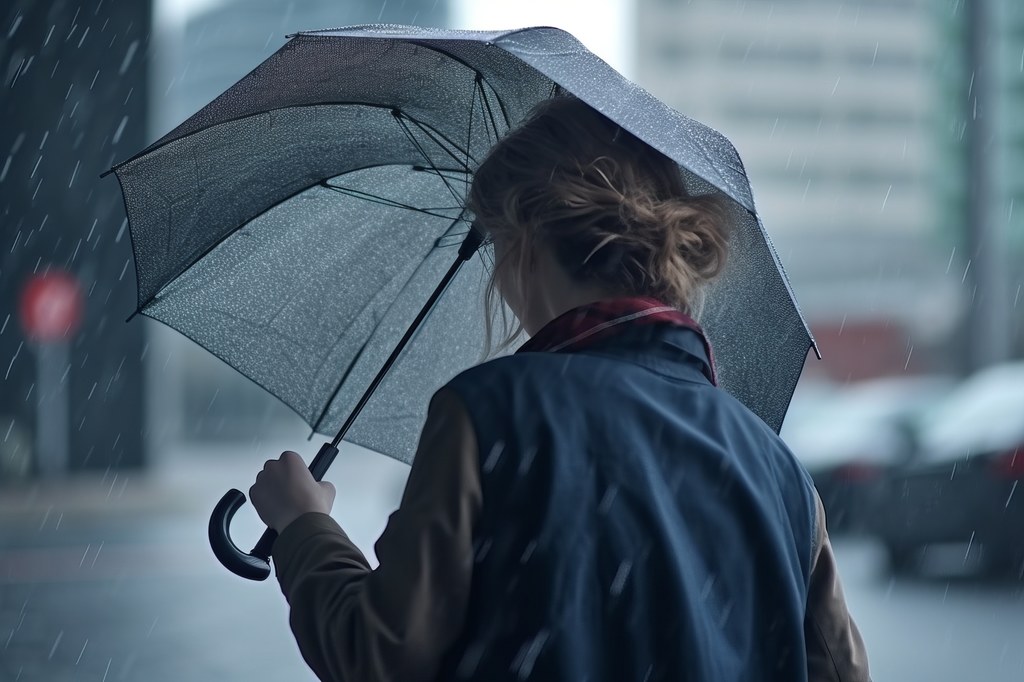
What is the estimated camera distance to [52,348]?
16.8m

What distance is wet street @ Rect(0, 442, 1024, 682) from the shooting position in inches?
A: 243

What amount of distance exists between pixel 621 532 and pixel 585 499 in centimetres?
5

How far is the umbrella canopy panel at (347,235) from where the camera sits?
2.02 meters

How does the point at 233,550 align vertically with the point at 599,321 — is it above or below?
below

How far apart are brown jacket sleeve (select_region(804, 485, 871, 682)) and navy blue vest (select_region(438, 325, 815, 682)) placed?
0.11 meters

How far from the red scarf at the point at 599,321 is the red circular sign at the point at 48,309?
49.9 ft

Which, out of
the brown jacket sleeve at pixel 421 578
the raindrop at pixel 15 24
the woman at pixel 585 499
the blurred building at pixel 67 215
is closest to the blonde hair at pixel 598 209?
the woman at pixel 585 499

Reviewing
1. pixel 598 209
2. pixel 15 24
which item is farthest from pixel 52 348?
pixel 598 209

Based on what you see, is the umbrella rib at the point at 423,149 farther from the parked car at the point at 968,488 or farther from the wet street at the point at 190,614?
the parked car at the point at 968,488

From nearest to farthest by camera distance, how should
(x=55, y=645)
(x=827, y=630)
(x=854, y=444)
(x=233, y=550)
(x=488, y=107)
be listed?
(x=827, y=630) < (x=233, y=550) < (x=488, y=107) < (x=55, y=645) < (x=854, y=444)

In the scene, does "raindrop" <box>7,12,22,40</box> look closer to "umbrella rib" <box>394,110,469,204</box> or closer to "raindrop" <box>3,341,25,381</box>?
"raindrop" <box>3,341,25,381</box>

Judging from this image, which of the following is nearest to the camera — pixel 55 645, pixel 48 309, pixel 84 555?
pixel 55 645

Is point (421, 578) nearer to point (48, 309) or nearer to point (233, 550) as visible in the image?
point (233, 550)

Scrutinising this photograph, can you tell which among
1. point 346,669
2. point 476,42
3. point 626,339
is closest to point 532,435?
point 626,339
